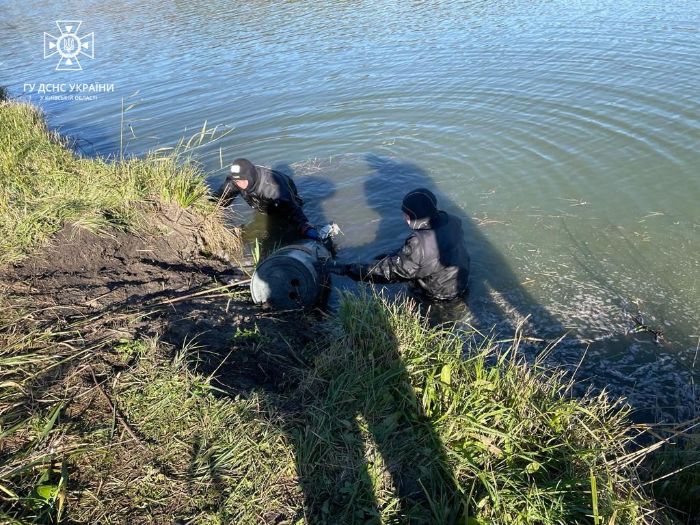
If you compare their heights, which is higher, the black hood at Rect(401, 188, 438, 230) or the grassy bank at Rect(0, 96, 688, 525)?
the black hood at Rect(401, 188, 438, 230)

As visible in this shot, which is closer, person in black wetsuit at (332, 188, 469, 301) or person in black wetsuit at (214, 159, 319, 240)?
person in black wetsuit at (332, 188, 469, 301)

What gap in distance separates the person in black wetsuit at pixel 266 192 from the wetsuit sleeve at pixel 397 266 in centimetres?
148

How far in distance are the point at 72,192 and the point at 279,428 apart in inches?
183

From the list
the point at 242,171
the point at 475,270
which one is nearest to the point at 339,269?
the point at 475,270

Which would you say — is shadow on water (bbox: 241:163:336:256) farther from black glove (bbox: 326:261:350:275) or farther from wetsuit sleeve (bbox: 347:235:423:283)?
wetsuit sleeve (bbox: 347:235:423:283)

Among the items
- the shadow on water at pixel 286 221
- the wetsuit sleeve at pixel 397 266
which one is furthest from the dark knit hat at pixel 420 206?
the shadow on water at pixel 286 221

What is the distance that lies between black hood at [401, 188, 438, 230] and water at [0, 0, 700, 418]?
131 cm

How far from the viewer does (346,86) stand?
41.7ft

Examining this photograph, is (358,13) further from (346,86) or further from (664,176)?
(664,176)

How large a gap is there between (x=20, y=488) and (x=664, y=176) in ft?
30.0

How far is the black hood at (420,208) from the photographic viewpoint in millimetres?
5586

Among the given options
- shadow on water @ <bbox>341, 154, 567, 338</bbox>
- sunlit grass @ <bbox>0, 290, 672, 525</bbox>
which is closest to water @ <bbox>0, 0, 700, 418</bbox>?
shadow on water @ <bbox>341, 154, 567, 338</bbox>

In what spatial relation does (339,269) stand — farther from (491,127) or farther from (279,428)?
(491,127)

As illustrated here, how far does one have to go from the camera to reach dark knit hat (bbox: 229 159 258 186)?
24.0 ft
